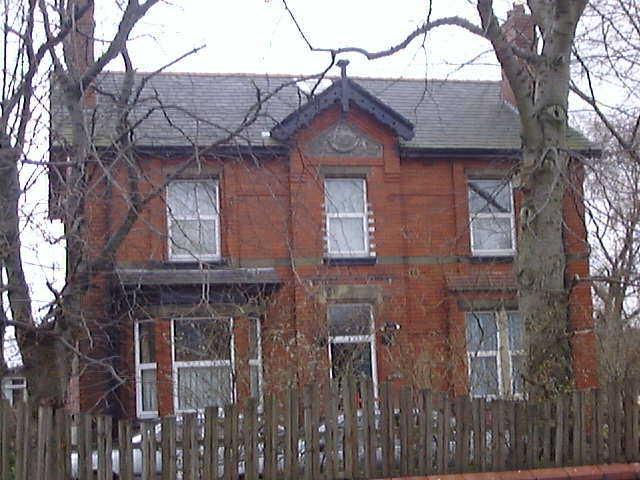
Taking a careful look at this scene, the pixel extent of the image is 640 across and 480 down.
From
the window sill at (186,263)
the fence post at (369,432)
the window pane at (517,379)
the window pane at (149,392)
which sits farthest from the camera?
the window sill at (186,263)

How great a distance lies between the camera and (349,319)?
17609 millimetres

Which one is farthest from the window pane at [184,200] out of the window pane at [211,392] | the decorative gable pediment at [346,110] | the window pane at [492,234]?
the window pane at [492,234]

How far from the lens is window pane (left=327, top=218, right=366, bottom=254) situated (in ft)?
60.6

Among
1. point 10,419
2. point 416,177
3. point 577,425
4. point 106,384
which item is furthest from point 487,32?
point 106,384

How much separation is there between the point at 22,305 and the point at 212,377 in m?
4.02

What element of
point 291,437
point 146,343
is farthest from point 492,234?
point 291,437

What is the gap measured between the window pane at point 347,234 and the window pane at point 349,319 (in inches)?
49.5

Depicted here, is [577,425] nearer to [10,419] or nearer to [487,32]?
[487,32]

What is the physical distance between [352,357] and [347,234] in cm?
494

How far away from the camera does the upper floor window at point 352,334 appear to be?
52.6 feet

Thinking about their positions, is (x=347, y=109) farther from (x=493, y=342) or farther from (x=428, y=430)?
(x=428, y=430)

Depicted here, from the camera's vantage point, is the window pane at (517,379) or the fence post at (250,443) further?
the window pane at (517,379)

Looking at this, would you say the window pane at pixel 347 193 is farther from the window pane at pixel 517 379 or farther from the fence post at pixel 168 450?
the fence post at pixel 168 450

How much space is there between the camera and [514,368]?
14.0 m
